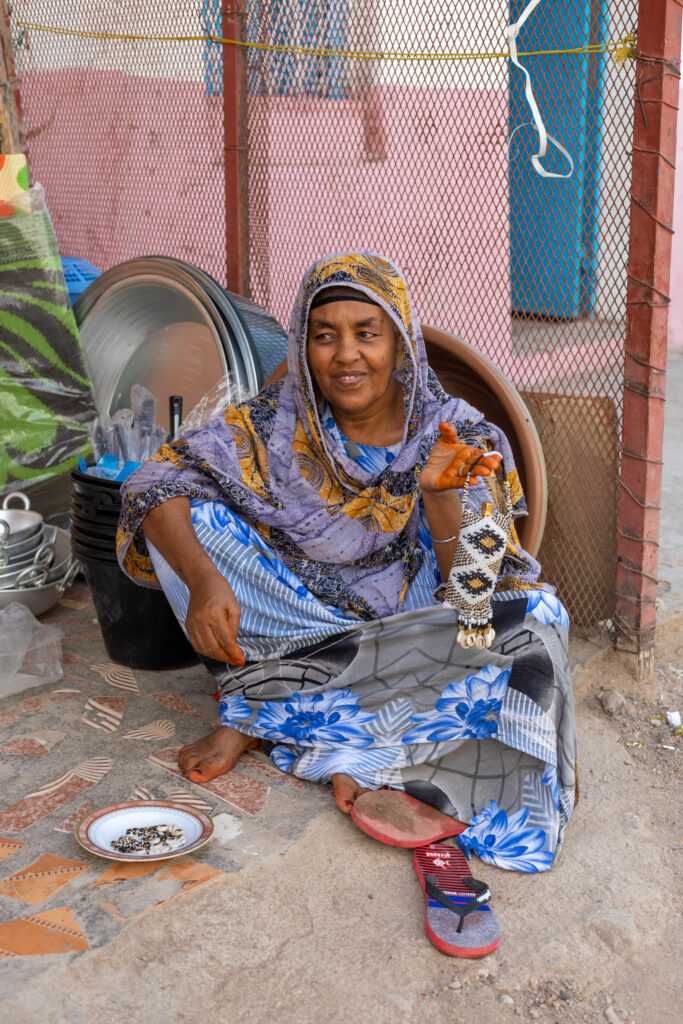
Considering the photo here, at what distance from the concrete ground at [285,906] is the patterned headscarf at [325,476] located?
536 millimetres

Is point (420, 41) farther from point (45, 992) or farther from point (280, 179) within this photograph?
point (45, 992)

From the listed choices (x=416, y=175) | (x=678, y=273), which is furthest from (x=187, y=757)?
(x=678, y=273)

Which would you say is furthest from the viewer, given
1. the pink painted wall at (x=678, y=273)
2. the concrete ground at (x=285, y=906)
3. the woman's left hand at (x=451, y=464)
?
the pink painted wall at (x=678, y=273)

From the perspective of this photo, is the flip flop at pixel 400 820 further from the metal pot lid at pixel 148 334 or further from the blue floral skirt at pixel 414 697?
the metal pot lid at pixel 148 334

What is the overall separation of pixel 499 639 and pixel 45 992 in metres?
1.16

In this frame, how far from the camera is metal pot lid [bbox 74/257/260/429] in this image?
3732 millimetres

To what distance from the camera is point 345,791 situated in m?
2.39

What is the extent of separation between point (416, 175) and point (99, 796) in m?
2.30

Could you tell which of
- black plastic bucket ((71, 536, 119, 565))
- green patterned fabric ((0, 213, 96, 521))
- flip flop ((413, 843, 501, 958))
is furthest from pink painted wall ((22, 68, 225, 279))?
flip flop ((413, 843, 501, 958))

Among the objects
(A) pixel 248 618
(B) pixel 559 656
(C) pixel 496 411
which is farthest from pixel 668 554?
(A) pixel 248 618

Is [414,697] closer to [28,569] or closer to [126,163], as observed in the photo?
[28,569]

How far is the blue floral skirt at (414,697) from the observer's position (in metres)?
2.29

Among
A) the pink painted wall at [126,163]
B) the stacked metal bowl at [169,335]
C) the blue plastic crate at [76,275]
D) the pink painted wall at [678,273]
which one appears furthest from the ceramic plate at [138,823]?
the pink painted wall at [678,273]

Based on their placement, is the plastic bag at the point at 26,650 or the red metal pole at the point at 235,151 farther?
the red metal pole at the point at 235,151
